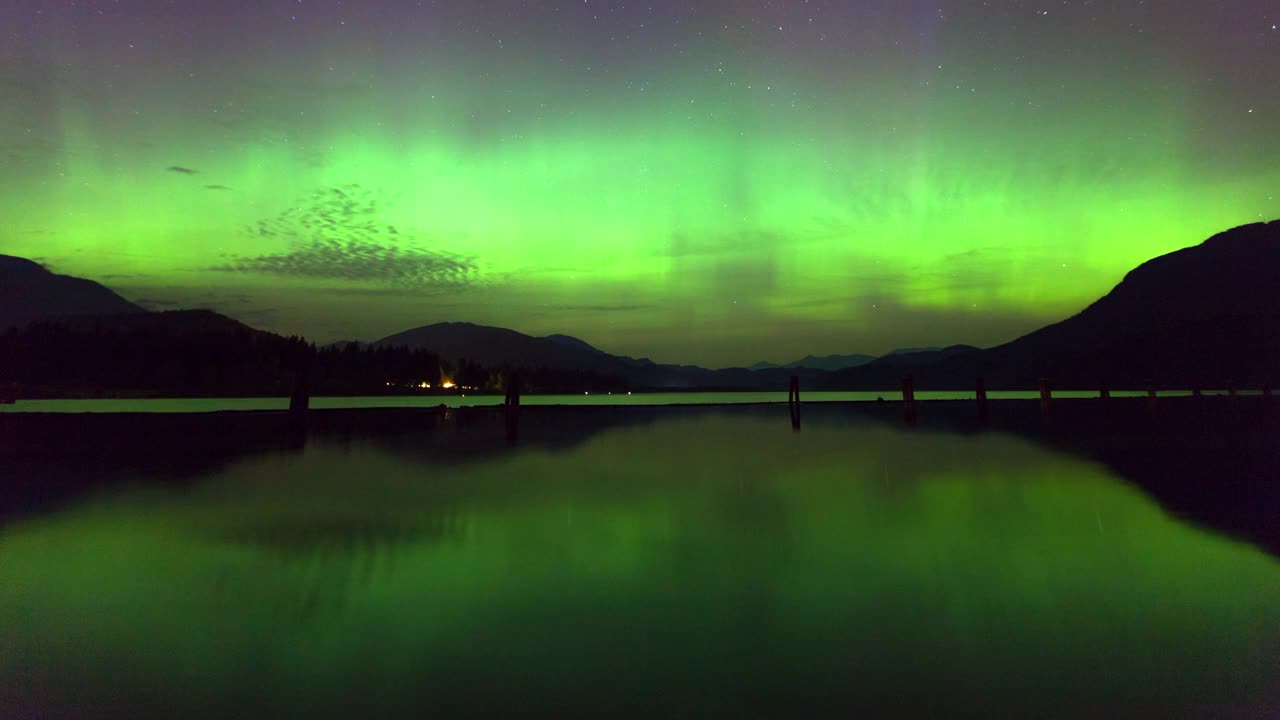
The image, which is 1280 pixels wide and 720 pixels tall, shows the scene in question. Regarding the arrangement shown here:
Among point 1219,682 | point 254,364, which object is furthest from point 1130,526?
point 254,364

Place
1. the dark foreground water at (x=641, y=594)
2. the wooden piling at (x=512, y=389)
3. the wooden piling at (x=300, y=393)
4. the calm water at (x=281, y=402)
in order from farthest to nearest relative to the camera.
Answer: the calm water at (x=281, y=402)
the wooden piling at (x=512, y=389)
the wooden piling at (x=300, y=393)
the dark foreground water at (x=641, y=594)

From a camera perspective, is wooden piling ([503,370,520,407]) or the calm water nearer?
wooden piling ([503,370,520,407])

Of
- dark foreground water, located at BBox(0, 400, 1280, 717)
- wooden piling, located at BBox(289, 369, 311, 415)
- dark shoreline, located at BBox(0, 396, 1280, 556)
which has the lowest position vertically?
dark foreground water, located at BBox(0, 400, 1280, 717)

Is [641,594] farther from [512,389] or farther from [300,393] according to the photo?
[512,389]

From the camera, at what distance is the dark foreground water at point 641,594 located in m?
5.14

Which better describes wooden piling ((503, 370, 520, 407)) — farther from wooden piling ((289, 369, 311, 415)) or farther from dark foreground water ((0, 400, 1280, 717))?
dark foreground water ((0, 400, 1280, 717))

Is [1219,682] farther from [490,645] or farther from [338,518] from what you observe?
[338,518]

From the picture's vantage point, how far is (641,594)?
25.3 ft

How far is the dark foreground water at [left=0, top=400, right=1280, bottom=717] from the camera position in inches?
202

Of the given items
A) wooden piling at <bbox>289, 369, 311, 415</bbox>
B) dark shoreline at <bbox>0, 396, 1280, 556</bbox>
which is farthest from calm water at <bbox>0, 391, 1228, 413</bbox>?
dark shoreline at <bbox>0, 396, 1280, 556</bbox>

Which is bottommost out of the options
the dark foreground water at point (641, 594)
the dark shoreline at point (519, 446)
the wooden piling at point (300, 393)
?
the dark foreground water at point (641, 594)

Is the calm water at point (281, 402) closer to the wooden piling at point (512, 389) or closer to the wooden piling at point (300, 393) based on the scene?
the wooden piling at point (300, 393)

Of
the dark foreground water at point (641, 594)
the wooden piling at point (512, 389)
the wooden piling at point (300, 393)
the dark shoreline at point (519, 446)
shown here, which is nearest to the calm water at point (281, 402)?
the wooden piling at point (300, 393)

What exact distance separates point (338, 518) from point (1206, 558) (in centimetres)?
1327
